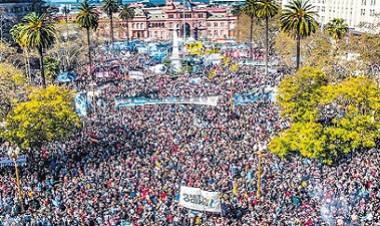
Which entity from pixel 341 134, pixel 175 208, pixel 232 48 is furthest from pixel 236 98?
pixel 232 48

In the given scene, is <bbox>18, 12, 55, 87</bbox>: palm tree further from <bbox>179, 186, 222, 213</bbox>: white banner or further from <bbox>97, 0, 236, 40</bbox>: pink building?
<bbox>97, 0, 236, 40</bbox>: pink building

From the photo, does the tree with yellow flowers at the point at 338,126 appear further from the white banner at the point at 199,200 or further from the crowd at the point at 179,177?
the white banner at the point at 199,200

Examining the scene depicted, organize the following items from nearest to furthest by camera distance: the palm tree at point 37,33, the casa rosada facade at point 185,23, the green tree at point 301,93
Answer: the green tree at point 301,93
the palm tree at point 37,33
the casa rosada facade at point 185,23

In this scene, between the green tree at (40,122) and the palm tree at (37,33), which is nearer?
the green tree at (40,122)

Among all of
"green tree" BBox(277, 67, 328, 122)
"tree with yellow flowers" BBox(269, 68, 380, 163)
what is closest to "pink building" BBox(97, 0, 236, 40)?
"green tree" BBox(277, 67, 328, 122)

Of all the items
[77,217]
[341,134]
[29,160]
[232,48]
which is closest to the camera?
[77,217]

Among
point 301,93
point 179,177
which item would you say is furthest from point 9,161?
point 301,93

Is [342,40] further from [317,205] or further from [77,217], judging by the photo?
[77,217]

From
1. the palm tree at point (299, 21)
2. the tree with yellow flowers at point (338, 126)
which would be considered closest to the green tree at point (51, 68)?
the palm tree at point (299, 21)
